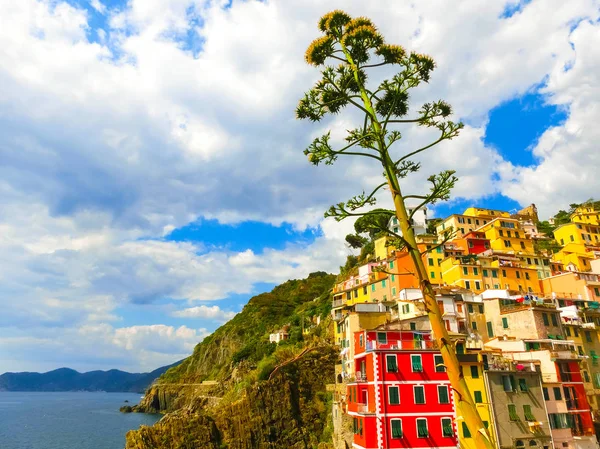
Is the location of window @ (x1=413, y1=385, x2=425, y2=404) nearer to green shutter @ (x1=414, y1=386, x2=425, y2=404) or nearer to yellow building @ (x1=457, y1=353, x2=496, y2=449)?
green shutter @ (x1=414, y1=386, x2=425, y2=404)

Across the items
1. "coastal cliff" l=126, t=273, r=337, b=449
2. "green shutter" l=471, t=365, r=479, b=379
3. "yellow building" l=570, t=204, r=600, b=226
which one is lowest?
"coastal cliff" l=126, t=273, r=337, b=449

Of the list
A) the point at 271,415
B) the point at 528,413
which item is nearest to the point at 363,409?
the point at 528,413

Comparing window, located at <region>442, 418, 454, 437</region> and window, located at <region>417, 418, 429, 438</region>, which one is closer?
window, located at <region>417, 418, 429, 438</region>

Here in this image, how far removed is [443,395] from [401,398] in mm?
3644

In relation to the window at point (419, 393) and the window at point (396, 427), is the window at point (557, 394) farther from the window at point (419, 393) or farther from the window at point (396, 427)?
the window at point (396, 427)

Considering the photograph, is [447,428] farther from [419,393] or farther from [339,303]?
[339,303]

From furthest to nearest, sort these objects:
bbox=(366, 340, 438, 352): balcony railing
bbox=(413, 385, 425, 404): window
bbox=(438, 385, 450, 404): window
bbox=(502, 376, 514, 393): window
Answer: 1. bbox=(366, 340, 438, 352): balcony railing
2. bbox=(438, 385, 450, 404): window
3. bbox=(413, 385, 425, 404): window
4. bbox=(502, 376, 514, 393): window

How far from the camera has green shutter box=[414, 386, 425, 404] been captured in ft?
110

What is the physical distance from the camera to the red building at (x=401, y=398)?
107 ft

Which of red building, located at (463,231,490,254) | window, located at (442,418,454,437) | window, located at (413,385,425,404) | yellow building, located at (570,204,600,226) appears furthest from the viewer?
yellow building, located at (570,204,600,226)

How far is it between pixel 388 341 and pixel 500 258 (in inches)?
1330

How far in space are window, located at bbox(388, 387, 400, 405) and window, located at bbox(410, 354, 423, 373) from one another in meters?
2.26

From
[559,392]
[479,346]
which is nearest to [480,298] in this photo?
[479,346]

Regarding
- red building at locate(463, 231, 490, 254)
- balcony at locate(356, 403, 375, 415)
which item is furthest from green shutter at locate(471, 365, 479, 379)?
red building at locate(463, 231, 490, 254)
